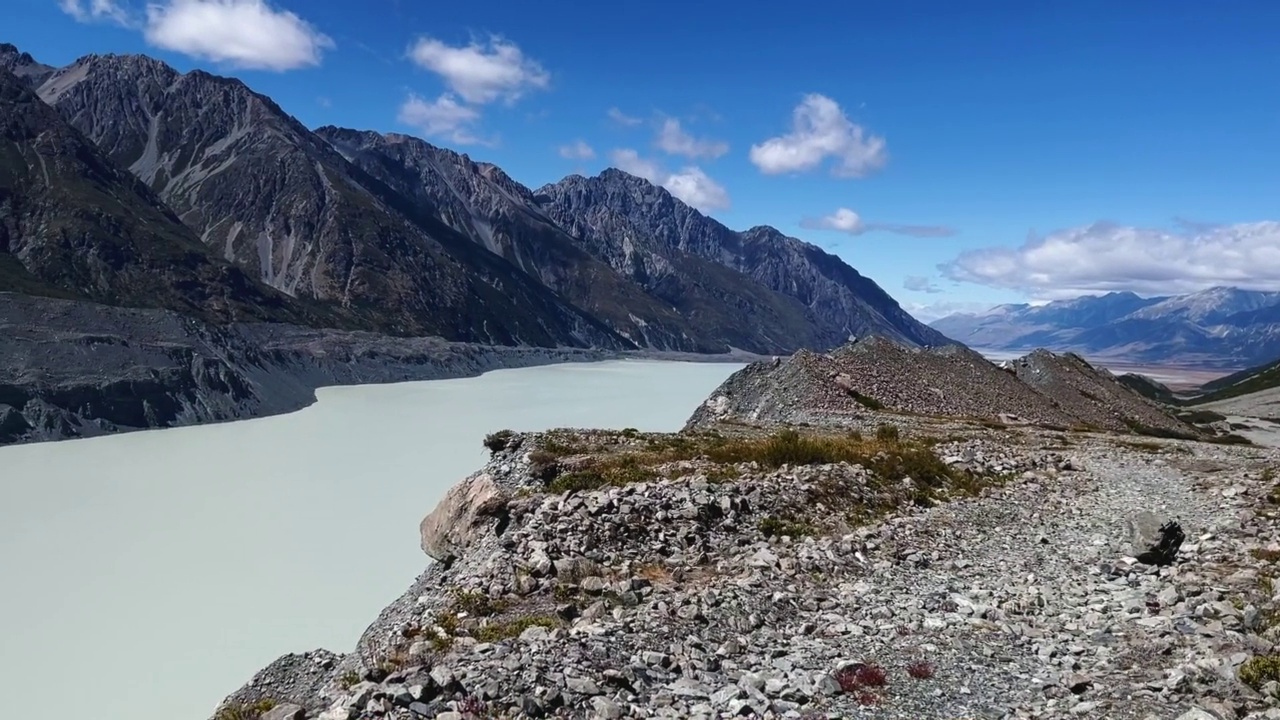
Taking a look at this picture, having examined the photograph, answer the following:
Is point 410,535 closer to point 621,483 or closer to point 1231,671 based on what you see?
point 621,483


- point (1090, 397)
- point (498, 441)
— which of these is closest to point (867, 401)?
point (1090, 397)

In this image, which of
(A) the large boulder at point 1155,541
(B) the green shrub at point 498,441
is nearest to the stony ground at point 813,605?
(A) the large boulder at point 1155,541

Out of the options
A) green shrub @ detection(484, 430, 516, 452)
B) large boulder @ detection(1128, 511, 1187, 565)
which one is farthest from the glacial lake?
large boulder @ detection(1128, 511, 1187, 565)

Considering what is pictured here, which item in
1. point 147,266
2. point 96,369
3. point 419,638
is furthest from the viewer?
point 147,266

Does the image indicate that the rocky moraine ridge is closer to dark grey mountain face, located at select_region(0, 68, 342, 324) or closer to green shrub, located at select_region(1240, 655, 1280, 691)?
green shrub, located at select_region(1240, 655, 1280, 691)

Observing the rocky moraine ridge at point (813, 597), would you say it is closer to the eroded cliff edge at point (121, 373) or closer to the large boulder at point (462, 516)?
the large boulder at point (462, 516)

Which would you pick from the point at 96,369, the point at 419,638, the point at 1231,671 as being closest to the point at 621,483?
the point at 419,638

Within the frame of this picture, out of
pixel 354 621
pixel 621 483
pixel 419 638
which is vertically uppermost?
pixel 621 483
